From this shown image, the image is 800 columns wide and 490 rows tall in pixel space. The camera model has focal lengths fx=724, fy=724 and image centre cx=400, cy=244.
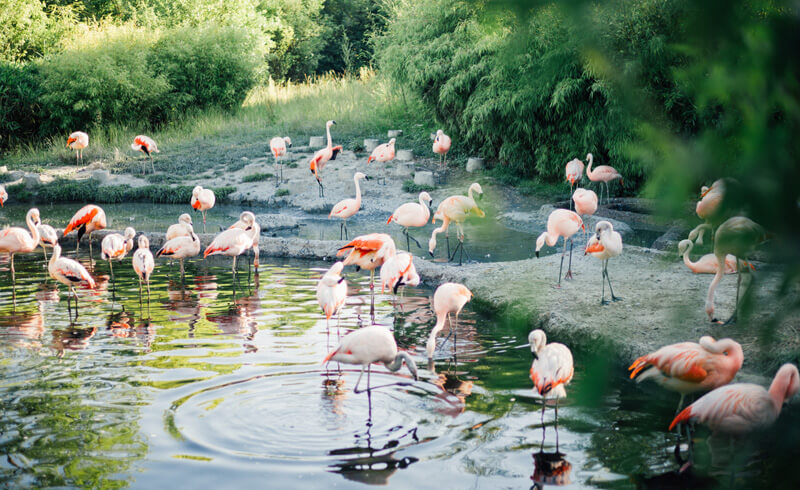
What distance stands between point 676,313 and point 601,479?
9.54ft

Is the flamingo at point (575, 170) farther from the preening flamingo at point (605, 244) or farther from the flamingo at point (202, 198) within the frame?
the flamingo at point (202, 198)

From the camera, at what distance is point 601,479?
12.2 feet

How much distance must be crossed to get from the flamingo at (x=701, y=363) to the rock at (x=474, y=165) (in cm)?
1144

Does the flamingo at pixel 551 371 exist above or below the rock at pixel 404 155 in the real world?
below

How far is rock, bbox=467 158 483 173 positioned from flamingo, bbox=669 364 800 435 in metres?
11.8

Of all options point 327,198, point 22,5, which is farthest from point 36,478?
point 22,5

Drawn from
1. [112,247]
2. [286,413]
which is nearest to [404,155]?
[112,247]

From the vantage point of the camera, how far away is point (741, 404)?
349cm

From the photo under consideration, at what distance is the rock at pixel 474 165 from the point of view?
1534cm

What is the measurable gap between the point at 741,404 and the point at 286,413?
105 inches

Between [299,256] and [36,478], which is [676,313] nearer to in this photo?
[36,478]

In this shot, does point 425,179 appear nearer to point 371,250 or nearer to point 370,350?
point 371,250

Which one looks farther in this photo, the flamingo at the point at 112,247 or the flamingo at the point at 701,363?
the flamingo at the point at 112,247

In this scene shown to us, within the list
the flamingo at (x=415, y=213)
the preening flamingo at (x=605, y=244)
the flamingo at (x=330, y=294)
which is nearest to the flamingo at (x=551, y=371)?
the flamingo at (x=330, y=294)
